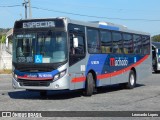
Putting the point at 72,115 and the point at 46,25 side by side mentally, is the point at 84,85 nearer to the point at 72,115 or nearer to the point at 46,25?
the point at 46,25

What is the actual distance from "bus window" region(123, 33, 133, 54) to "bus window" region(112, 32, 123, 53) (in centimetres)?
48

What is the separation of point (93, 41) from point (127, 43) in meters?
4.14

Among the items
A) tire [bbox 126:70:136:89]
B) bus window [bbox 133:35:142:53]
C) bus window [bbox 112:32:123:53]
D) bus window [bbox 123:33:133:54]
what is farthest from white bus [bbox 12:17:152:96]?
bus window [bbox 133:35:142:53]

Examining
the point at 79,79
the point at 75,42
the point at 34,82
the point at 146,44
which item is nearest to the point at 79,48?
the point at 75,42

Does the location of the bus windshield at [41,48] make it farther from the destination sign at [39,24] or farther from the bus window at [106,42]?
the bus window at [106,42]

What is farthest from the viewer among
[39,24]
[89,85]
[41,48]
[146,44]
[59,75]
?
A: [146,44]

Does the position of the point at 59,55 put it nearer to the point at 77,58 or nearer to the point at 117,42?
the point at 77,58

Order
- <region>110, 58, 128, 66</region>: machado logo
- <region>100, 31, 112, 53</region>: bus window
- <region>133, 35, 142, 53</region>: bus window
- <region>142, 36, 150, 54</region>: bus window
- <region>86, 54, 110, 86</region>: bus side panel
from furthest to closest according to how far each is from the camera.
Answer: <region>142, 36, 150, 54</region>: bus window → <region>133, 35, 142, 53</region>: bus window → <region>110, 58, 128, 66</region>: machado logo → <region>100, 31, 112, 53</region>: bus window → <region>86, 54, 110, 86</region>: bus side panel

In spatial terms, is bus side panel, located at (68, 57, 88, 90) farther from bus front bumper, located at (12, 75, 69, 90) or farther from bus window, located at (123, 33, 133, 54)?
bus window, located at (123, 33, 133, 54)

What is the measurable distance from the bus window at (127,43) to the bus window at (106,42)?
1874 millimetres

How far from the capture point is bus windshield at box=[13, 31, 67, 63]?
16.6 metres

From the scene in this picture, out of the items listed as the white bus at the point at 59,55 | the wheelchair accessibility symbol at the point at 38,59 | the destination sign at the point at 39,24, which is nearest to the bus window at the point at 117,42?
the white bus at the point at 59,55

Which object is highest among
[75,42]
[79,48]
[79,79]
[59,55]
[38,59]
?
[75,42]

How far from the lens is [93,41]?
741 inches
